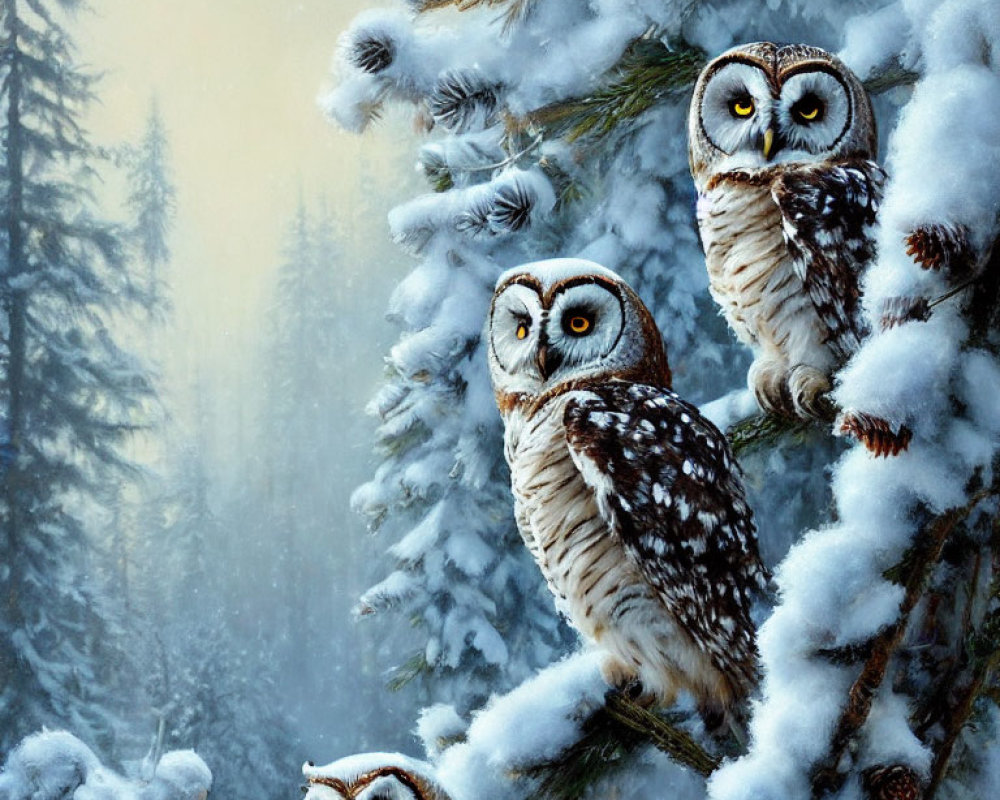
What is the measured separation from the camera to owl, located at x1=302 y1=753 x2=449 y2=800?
3.87 ft

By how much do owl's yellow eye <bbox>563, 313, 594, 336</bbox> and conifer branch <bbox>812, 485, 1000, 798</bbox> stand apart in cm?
84

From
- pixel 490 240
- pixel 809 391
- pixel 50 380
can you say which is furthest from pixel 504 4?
pixel 50 380

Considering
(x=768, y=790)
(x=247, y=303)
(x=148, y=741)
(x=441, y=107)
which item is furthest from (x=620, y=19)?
(x=247, y=303)

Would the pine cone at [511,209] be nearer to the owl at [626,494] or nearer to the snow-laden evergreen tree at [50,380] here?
the owl at [626,494]

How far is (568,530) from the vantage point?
64.0 inches

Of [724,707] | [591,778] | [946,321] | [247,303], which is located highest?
[247,303]

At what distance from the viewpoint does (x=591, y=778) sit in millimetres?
1202

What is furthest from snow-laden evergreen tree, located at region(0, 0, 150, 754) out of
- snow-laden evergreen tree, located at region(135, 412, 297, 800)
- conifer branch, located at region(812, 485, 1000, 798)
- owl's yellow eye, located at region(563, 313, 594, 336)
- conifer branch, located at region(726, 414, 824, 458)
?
conifer branch, located at region(812, 485, 1000, 798)

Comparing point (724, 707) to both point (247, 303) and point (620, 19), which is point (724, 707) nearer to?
point (620, 19)

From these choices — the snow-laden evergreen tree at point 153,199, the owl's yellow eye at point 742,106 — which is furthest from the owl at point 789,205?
the snow-laden evergreen tree at point 153,199

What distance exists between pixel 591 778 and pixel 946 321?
2.18 feet

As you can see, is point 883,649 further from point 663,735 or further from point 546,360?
point 546,360

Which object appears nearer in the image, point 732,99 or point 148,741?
point 732,99

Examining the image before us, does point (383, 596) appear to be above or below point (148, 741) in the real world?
above
